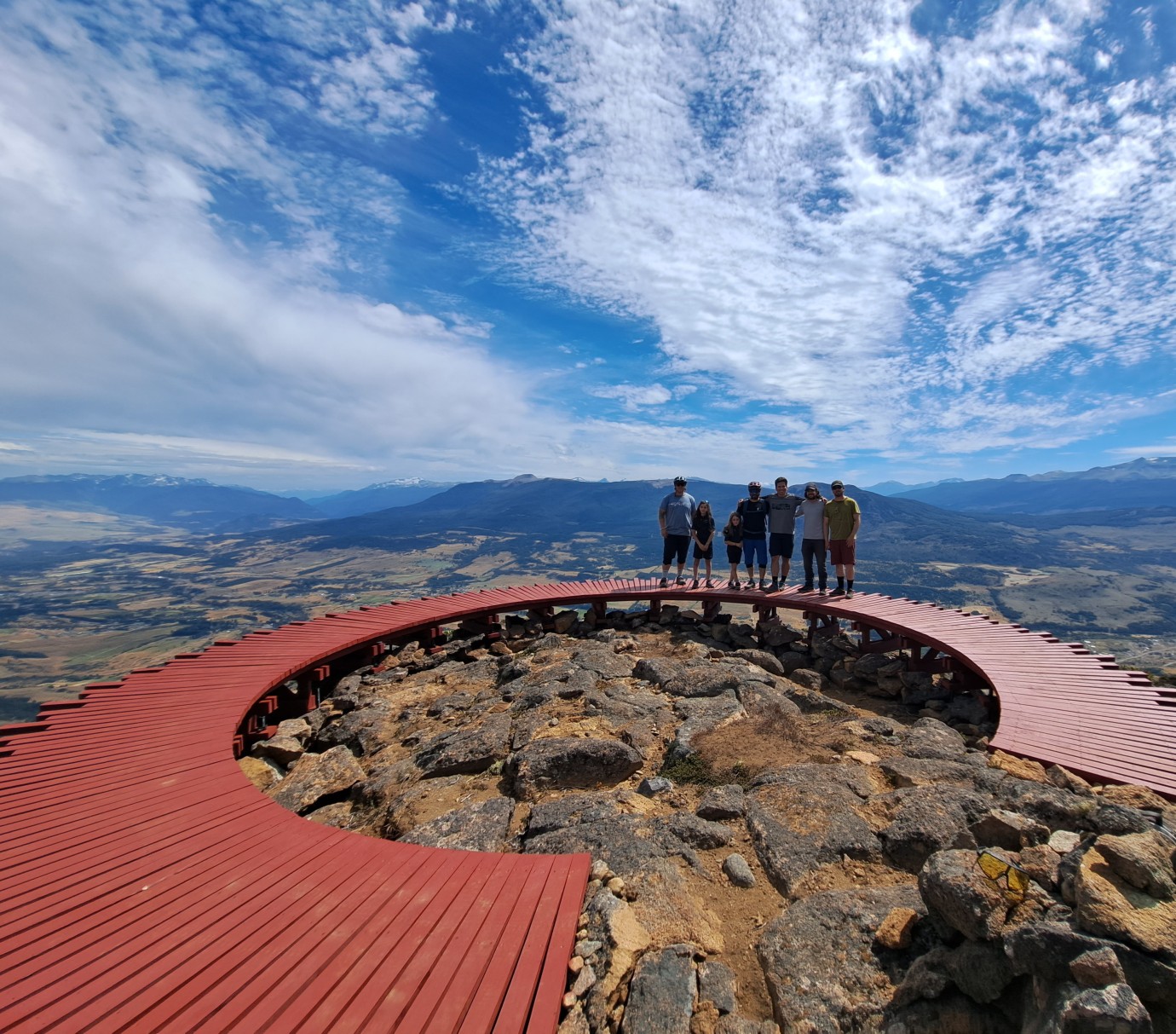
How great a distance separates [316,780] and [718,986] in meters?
4.94

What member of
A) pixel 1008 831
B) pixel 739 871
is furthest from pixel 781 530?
pixel 739 871

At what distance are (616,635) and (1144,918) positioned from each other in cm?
916

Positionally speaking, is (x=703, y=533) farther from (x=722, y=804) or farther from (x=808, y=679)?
(x=722, y=804)

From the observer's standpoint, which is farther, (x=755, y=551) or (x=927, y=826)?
(x=755, y=551)

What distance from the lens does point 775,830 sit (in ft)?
15.4

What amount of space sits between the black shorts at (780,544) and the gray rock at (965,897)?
9.38m

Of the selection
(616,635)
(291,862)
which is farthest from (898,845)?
(616,635)

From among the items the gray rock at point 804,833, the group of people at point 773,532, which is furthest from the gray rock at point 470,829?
the group of people at point 773,532

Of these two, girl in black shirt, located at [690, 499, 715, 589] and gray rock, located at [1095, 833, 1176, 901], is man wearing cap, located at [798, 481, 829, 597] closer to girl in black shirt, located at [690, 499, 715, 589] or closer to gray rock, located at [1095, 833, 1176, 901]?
girl in black shirt, located at [690, 499, 715, 589]

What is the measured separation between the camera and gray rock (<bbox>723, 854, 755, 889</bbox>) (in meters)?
4.21

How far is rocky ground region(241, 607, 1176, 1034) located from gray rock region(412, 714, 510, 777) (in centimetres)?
3

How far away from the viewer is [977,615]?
36.7ft

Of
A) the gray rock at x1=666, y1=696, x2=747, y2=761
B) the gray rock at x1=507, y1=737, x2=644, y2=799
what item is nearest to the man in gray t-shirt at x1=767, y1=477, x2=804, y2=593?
the gray rock at x1=666, y1=696, x2=747, y2=761

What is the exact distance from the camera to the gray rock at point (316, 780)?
5.95 m
